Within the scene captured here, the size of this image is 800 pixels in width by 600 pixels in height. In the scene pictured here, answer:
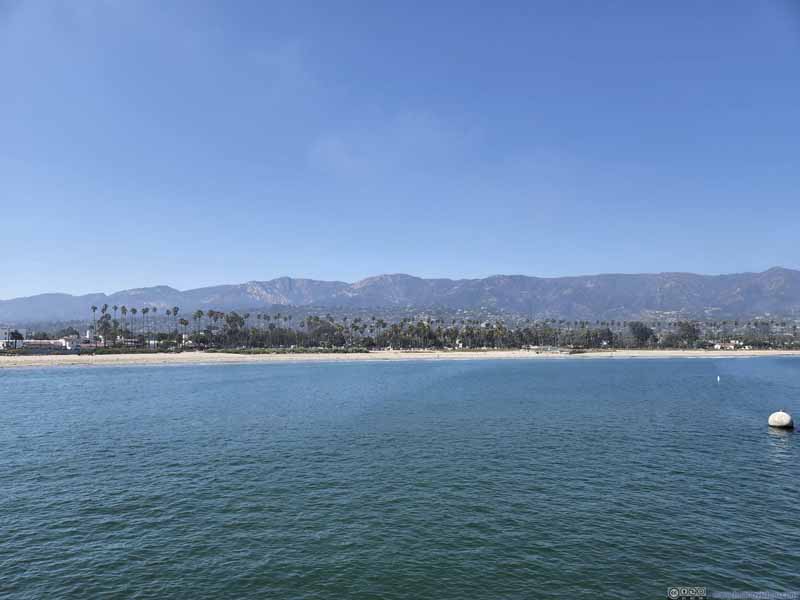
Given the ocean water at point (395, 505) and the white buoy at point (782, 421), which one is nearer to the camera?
the ocean water at point (395, 505)

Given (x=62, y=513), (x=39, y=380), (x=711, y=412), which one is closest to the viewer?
(x=62, y=513)

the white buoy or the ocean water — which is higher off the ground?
the ocean water

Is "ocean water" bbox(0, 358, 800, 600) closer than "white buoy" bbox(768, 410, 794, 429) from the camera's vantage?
Yes

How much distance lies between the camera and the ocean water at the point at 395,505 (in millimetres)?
20375

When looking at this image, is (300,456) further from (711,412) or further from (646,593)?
(711,412)

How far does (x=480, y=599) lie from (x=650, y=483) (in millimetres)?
19540

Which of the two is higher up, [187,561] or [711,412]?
[187,561]

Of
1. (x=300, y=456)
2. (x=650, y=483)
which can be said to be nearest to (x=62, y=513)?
(x=300, y=456)

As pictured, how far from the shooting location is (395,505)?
28.6 meters

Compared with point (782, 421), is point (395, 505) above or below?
above

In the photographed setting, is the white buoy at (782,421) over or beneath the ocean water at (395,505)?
beneath

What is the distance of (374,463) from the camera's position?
3762cm

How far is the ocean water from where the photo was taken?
2038 centimetres

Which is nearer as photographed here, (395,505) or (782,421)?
(395,505)
